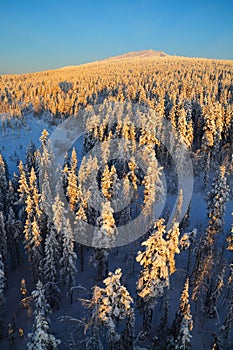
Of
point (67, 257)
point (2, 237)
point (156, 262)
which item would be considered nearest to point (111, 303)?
point (156, 262)

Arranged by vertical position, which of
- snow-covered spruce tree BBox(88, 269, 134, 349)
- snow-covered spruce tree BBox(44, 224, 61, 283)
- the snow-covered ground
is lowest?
the snow-covered ground

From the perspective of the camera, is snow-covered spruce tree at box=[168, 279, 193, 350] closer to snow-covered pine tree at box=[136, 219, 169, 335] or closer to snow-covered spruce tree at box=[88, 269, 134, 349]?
snow-covered pine tree at box=[136, 219, 169, 335]

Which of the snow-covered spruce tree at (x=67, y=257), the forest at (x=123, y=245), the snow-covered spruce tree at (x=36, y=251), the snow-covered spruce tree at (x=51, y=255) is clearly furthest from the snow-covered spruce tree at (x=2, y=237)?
the snow-covered spruce tree at (x=67, y=257)

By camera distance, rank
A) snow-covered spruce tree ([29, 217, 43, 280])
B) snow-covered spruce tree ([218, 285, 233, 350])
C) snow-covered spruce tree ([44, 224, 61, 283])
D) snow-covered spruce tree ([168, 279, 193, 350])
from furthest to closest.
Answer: snow-covered spruce tree ([29, 217, 43, 280]) < snow-covered spruce tree ([44, 224, 61, 283]) < snow-covered spruce tree ([218, 285, 233, 350]) < snow-covered spruce tree ([168, 279, 193, 350])

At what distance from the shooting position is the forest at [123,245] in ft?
69.2

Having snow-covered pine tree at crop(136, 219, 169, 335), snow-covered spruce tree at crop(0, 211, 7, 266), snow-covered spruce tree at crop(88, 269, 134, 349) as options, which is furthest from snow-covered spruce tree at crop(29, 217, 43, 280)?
snow-covered spruce tree at crop(88, 269, 134, 349)

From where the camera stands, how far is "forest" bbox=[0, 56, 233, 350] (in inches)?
830

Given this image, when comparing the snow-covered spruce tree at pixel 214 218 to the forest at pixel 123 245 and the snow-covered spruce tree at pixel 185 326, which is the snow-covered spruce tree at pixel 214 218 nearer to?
the forest at pixel 123 245

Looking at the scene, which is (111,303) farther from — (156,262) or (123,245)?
(123,245)

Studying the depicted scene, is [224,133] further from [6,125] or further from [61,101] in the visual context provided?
[6,125]

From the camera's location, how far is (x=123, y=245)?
134ft

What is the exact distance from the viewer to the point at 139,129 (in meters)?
61.7

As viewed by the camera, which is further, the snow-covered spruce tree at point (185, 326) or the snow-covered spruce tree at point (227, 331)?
the snow-covered spruce tree at point (227, 331)

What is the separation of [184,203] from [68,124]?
61215 mm
